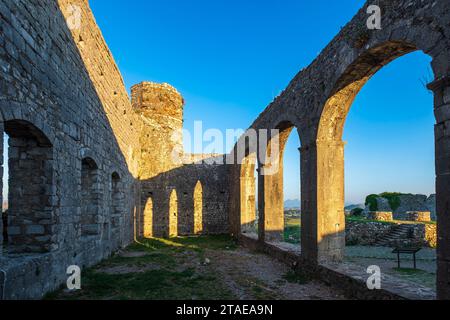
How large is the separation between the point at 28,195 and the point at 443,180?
Answer: 572cm

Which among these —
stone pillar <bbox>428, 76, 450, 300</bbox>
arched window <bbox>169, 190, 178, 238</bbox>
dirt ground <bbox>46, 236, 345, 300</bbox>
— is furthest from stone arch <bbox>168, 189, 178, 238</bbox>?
stone pillar <bbox>428, 76, 450, 300</bbox>

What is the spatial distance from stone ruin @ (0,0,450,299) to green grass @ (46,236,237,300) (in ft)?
1.59

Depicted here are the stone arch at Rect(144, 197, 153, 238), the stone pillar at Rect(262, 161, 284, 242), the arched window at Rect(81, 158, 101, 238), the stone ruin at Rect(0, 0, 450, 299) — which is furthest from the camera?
the stone arch at Rect(144, 197, 153, 238)

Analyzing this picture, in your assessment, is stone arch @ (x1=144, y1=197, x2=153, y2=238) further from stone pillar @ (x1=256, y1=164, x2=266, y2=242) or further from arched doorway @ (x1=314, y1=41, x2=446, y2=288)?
arched doorway @ (x1=314, y1=41, x2=446, y2=288)

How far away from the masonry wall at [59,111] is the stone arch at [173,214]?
21.1ft

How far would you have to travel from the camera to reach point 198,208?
1666 centimetres

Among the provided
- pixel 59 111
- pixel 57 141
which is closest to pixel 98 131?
pixel 59 111

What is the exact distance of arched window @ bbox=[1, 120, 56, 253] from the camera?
4859 millimetres

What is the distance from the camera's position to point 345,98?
6.36 metres

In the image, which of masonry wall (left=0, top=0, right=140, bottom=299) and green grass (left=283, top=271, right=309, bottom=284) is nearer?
masonry wall (left=0, top=0, right=140, bottom=299)

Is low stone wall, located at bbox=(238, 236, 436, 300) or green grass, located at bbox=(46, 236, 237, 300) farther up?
low stone wall, located at bbox=(238, 236, 436, 300)

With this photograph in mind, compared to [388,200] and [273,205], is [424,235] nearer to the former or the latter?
[273,205]

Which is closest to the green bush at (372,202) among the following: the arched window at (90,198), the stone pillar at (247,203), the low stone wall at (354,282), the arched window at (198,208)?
the arched window at (198,208)
